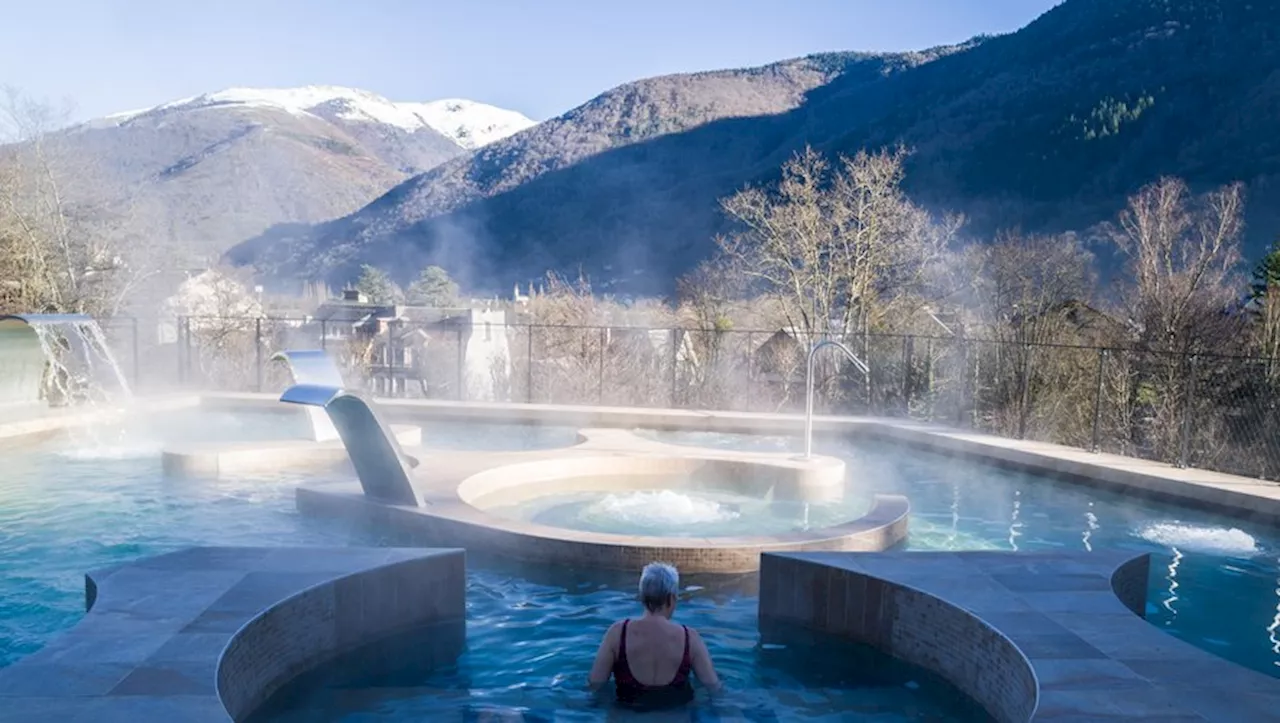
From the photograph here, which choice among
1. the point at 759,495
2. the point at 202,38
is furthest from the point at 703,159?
the point at 759,495

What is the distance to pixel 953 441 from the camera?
388 inches

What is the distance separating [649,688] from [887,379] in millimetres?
10576

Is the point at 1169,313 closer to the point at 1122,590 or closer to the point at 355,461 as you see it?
the point at 1122,590

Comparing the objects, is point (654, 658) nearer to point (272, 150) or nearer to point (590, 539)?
point (590, 539)

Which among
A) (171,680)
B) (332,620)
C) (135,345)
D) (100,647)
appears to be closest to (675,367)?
(135,345)

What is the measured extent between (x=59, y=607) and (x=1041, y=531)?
650 cm

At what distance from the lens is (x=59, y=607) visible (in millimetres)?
4988

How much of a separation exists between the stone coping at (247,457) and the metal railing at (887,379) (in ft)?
15.2

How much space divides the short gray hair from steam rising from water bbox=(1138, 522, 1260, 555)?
4.82 metres

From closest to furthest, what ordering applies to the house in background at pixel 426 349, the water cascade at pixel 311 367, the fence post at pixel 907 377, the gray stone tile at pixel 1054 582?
the gray stone tile at pixel 1054 582, the water cascade at pixel 311 367, the fence post at pixel 907 377, the house in background at pixel 426 349

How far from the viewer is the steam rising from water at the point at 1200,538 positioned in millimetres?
6742

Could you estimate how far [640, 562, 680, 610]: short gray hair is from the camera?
367 cm

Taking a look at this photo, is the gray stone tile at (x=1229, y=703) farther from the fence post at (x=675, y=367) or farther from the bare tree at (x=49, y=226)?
the bare tree at (x=49, y=226)

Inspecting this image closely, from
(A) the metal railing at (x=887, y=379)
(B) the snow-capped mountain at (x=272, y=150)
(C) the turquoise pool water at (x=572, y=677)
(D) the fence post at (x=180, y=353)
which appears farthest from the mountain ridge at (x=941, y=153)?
(C) the turquoise pool water at (x=572, y=677)
